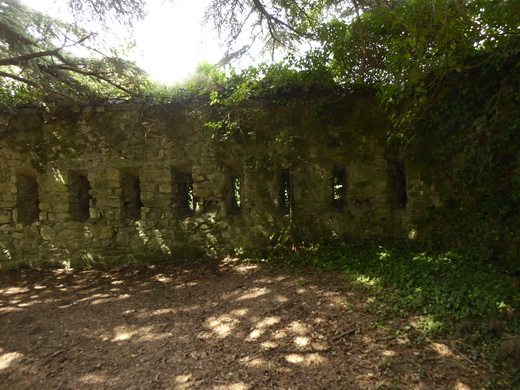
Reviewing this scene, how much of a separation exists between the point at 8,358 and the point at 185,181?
12.2 ft

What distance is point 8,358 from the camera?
2758mm

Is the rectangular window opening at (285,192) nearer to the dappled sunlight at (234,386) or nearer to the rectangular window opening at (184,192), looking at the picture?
the rectangular window opening at (184,192)

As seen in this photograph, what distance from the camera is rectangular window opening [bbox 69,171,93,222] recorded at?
5.50 m

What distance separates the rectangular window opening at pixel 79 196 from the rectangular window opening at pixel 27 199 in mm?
1047

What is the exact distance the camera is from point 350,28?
422 cm

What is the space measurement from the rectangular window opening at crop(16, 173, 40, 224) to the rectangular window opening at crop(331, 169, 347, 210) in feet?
20.9

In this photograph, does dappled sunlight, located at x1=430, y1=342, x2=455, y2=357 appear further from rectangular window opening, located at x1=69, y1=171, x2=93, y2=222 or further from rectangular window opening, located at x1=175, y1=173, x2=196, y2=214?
rectangular window opening, located at x1=69, y1=171, x2=93, y2=222

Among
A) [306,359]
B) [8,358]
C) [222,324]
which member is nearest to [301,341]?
[306,359]

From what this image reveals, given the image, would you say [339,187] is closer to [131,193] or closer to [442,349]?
[442,349]

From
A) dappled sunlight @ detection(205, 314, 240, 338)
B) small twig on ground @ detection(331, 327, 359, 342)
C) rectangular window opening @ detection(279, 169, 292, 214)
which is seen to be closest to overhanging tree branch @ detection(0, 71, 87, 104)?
rectangular window opening @ detection(279, 169, 292, 214)

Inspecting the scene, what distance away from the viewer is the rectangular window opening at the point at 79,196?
5.50 m

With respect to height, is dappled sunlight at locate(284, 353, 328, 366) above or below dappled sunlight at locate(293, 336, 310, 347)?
below

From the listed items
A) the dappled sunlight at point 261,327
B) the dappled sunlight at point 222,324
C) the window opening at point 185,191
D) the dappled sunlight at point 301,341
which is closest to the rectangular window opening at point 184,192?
the window opening at point 185,191

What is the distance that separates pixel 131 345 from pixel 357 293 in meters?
2.69
